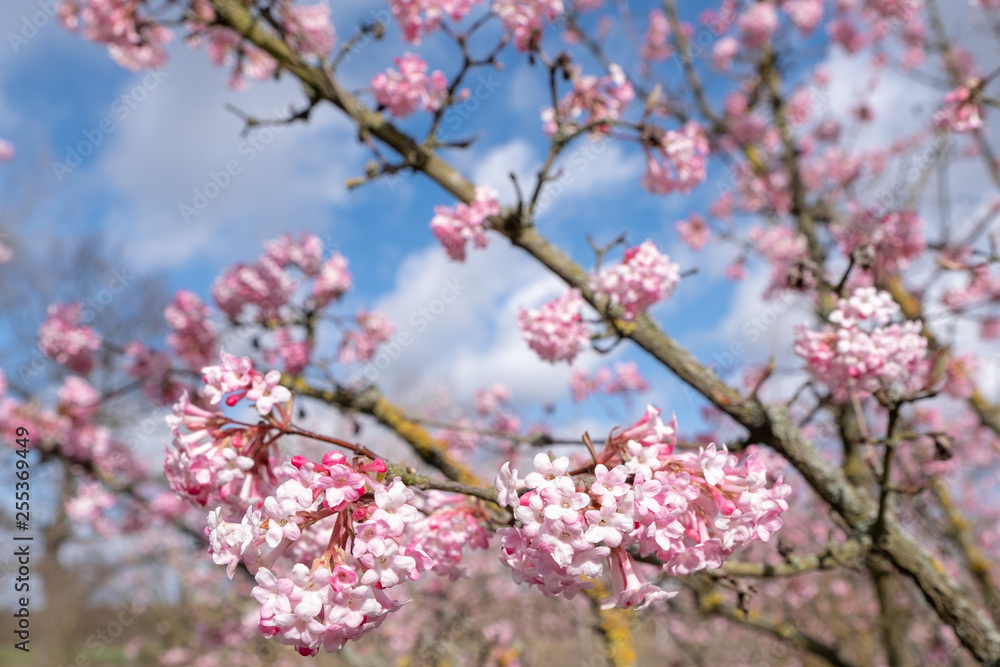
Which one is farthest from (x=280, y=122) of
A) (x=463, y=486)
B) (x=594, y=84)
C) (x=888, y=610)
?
(x=888, y=610)

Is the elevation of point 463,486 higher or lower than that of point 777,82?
lower

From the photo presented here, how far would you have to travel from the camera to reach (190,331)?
4363 mm

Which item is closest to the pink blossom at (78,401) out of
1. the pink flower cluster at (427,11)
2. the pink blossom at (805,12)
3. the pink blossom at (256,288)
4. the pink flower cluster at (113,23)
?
the pink blossom at (256,288)

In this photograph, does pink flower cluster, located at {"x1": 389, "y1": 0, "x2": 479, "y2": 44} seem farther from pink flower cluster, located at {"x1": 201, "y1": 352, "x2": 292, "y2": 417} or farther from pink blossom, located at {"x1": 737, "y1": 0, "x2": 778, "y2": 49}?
pink blossom, located at {"x1": 737, "y1": 0, "x2": 778, "y2": 49}

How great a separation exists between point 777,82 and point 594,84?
4.84 meters

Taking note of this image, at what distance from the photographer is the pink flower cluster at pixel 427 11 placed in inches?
107

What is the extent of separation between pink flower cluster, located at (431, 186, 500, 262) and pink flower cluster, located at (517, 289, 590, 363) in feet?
1.48

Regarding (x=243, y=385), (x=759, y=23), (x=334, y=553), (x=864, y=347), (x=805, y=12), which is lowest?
(x=334, y=553)

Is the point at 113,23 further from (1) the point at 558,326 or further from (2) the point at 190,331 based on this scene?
(1) the point at 558,326

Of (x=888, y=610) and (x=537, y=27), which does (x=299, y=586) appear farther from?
(x=888, y=610)

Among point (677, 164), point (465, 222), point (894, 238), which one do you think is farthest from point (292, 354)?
point (894, 238)

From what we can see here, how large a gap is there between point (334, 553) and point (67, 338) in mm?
4885

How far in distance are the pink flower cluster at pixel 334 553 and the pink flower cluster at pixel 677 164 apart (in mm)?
2366

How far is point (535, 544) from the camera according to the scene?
1139 mm
